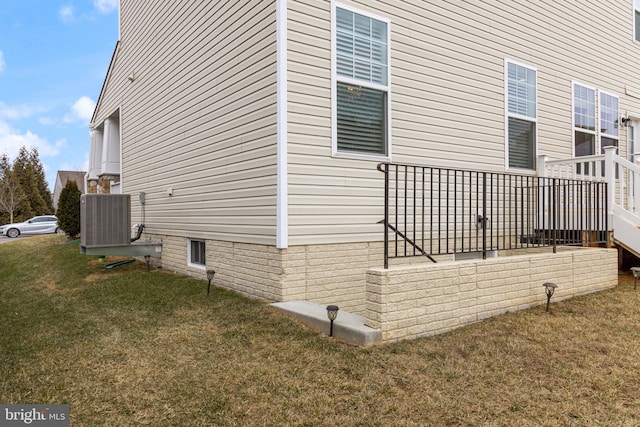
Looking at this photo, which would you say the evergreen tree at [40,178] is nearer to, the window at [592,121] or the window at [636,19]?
the window at [592,121]

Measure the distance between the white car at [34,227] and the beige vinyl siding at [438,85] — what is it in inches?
859

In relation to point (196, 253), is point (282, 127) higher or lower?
higher

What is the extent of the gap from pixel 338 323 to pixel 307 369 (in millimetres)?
714

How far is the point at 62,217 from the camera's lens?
1362 centimetres

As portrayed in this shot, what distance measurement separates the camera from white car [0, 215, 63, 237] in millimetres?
21984

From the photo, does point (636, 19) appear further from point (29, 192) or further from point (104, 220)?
point (29, 192)

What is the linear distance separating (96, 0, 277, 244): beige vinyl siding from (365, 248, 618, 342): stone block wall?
1.63m

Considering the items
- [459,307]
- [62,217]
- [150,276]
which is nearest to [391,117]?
[459,307]

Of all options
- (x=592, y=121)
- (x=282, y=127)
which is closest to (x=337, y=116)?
(x=282, y=127)

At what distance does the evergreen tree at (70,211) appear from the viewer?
44.0ft

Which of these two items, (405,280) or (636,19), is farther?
(636,19)

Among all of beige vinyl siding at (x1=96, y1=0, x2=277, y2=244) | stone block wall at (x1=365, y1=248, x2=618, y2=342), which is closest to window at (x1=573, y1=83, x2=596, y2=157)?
stone block wall at (x1=365, y1=248, x2=618, y2=342)

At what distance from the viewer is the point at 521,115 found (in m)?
7.01

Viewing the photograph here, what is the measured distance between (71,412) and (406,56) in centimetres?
512
